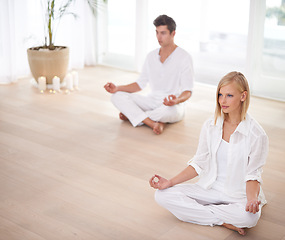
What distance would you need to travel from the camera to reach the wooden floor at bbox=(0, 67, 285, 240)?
7.33ft

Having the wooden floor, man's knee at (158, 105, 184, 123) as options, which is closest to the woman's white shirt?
the wooden floor

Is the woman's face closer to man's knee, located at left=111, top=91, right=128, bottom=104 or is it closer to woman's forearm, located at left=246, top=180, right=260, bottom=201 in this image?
woman's forearm, located at left=246, top=180, right=260, bottom=201

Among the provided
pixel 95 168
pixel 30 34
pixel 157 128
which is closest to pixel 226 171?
pixel 95 168

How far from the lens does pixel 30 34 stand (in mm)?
5105

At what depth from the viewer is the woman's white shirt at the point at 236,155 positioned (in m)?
2.11

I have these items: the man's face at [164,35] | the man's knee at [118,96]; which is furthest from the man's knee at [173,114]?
the man's face at [164,35]

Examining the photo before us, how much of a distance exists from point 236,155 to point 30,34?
11.6ft

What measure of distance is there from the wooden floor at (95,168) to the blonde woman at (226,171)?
9 centimetres

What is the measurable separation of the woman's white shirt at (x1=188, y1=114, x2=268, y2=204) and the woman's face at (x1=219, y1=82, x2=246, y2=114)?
3.4 inches

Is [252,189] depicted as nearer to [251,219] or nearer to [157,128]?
[251,219]

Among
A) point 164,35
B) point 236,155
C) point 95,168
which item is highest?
point 164,35

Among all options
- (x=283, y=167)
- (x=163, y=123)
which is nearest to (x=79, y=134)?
(x=163, y=123)

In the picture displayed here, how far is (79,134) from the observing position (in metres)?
3.49

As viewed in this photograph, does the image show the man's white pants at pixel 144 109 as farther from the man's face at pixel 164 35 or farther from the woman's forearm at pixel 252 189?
the woman's forearm at pixel 252 189
